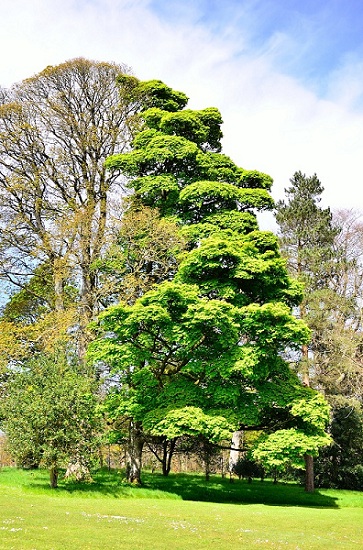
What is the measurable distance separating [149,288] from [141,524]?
655 inches

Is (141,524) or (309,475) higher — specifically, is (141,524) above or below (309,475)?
below

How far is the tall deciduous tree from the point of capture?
31562 millimetres

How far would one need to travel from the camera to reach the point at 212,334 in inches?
988

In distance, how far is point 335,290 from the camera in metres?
37.2

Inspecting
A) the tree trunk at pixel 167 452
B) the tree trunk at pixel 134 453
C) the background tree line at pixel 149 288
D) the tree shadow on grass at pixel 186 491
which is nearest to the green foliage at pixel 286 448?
the background tree line at pixel 149 288

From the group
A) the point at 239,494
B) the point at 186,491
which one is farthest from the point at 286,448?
the point at 186,491

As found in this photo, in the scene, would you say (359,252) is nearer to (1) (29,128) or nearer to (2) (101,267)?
(2) (101,267)

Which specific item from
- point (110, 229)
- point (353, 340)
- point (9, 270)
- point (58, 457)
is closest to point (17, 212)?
point (9, 270)

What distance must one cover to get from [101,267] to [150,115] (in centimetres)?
1005

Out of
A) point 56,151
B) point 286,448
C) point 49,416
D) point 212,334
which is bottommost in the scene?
point 286,448

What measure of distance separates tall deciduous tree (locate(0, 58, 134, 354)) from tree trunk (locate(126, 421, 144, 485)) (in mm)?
7751

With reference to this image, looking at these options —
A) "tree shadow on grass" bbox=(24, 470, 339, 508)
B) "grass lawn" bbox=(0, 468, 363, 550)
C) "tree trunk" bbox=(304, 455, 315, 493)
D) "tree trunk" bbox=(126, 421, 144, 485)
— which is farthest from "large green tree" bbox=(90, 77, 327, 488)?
"tree trunk" bbox=(304, 455, 315, 493)

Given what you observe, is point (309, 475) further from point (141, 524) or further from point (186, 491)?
point (141, 524)

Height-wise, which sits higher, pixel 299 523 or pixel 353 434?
pixel 353 434
